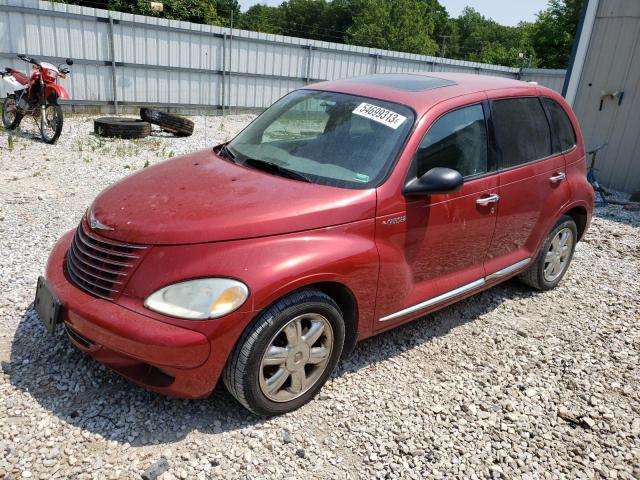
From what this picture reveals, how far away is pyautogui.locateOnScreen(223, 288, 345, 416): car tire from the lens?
2658 mm

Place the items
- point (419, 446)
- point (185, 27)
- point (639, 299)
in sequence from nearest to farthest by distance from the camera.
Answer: point (419, 446), point (639, 299), point (185, 27)

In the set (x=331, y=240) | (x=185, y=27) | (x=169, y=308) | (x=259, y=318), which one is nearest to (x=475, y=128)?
(x=331, y=240)

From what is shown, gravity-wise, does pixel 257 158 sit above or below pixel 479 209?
above

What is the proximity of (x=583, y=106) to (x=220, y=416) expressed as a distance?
362 inches

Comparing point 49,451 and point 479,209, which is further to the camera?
point 479,209

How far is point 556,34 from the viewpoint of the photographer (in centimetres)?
4462

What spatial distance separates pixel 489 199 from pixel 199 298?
220 cm

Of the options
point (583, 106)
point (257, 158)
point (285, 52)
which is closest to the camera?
point (257, 158)

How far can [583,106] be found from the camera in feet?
31.4

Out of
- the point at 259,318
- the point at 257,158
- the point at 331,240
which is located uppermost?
the point at 257,158

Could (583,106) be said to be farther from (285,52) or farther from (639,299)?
(285,52)

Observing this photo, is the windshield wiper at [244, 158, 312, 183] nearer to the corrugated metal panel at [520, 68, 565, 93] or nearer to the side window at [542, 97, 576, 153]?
the side window at [542, 97, 576, 153]

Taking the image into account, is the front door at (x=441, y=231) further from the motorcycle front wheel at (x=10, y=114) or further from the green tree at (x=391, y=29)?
the green tree at (x=391, y=29)

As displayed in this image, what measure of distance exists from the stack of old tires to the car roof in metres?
6.83
